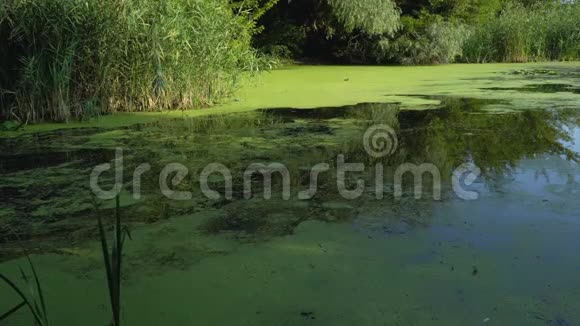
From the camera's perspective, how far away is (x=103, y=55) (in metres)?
4.36

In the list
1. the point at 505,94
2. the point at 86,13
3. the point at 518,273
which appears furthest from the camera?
the point at 505,94

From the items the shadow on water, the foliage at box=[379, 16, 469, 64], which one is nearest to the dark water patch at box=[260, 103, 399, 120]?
the shadow on water

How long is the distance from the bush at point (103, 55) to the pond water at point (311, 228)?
57 cm

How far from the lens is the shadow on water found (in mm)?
2256

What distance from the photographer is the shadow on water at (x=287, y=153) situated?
2256mm

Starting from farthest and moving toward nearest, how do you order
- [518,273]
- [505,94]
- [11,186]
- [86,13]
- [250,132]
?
[505,94] < [86,13] < [250,132] < [11,186] < [518,273]

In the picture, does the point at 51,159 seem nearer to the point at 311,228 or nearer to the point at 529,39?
the point at 311,228

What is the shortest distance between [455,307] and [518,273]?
0.31 metres

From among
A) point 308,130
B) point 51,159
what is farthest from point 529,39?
point 51,159

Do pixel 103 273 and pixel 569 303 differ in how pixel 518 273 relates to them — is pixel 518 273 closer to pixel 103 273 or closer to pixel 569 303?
pixel 569 303

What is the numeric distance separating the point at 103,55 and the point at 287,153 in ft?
6.62

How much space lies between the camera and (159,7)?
4.52 m

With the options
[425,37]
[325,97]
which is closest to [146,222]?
[325,97]


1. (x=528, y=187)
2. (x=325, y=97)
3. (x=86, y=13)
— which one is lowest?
(x=528, y=187)
